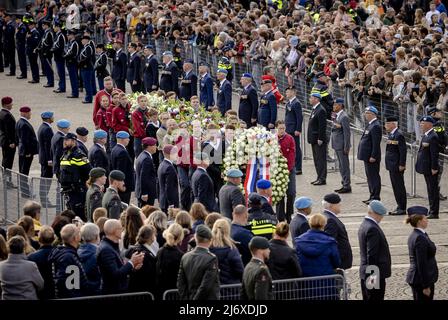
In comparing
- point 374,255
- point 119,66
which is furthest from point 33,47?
point 374,255

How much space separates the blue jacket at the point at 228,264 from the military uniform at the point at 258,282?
975mm

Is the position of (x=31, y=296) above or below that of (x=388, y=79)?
below

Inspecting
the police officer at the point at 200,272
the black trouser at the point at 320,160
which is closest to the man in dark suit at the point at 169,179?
the black trouser at the point at 320,160

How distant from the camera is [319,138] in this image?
91.5 feet

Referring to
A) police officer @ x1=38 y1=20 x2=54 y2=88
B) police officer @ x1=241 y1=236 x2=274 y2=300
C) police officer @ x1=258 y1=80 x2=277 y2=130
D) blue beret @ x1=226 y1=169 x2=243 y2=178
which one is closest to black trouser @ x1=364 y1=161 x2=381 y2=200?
police officer @ x1=258 y1=80 x2=277 y2=130

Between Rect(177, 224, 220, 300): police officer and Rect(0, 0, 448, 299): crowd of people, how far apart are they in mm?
23

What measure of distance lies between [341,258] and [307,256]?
62.5 inches

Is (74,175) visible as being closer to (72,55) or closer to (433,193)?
(433,193)

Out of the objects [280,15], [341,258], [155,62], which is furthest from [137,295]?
[280,15]

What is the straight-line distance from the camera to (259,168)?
78.5 feet

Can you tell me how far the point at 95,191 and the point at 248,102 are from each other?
9657mm

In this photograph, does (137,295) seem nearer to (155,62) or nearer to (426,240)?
(426,240)

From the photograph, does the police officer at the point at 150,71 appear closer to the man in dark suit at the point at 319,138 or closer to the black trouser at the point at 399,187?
the man in dark suit at the point at 319,138

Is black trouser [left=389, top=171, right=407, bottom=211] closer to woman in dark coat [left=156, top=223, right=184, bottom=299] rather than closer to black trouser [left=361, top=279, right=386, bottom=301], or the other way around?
black trouser [left=361, top=279, right=386, bottom=301]
